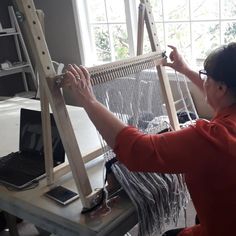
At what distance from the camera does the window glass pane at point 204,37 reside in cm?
310

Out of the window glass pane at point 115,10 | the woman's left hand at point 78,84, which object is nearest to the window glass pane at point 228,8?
the window glass pane at point 115,10

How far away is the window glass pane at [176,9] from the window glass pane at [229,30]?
0.38 m

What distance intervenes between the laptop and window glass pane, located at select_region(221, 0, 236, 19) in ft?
7.13

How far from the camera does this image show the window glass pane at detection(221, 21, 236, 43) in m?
2.98

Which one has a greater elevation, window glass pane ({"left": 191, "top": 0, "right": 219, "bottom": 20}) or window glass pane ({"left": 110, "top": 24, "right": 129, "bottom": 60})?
window glass pane ({"left": 191, "top": 0, "right": 219, "bottom": 20})

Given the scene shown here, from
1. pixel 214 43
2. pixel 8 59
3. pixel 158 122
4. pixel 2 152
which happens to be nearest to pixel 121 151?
pixel 158 122

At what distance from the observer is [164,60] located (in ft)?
4.80

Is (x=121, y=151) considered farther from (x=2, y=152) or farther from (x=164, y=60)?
(x=2, y=152)

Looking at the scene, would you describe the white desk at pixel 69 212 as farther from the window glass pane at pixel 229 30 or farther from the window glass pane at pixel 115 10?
the window glass pane at pixel 115 10

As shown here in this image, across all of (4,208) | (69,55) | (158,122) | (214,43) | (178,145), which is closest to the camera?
(178,145)

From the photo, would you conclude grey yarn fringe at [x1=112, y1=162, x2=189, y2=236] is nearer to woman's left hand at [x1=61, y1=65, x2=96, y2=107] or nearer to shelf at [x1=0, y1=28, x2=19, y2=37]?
woman's left hand at [x1=61, y1=65, x2=96, y2=107]

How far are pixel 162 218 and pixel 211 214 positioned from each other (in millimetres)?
230

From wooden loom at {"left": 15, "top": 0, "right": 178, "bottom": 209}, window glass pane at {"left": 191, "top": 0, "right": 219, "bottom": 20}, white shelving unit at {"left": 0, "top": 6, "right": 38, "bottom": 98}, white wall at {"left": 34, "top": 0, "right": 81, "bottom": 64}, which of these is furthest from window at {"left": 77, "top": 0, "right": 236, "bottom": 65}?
wooden loom at {"left": 15, "top": 0, "right": 178, "bottom": 209}

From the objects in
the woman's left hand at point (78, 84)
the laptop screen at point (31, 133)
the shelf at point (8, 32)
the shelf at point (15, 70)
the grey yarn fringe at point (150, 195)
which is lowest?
the shelf at point (15, 70)
